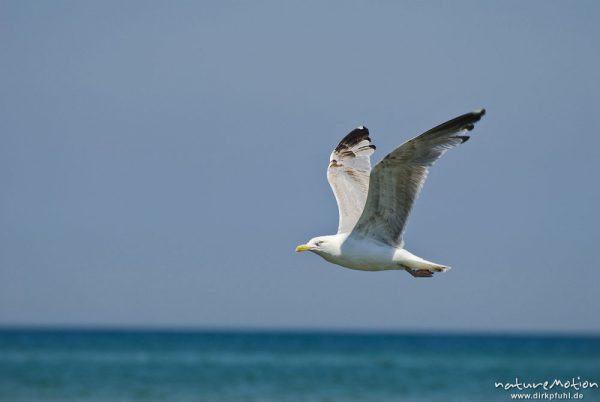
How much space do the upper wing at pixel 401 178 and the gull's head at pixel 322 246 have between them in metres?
0.31

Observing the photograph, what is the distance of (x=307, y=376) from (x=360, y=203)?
28.3 meters

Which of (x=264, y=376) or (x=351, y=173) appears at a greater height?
(x=351, y=173)

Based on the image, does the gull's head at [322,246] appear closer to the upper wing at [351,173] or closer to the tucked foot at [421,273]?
the upper wing at [351,173]

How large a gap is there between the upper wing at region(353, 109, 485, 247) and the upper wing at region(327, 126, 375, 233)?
90 cm

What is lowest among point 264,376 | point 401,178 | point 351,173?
point 264,376

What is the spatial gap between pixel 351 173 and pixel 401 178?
2.58m

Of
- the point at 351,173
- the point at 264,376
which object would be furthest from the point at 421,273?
the point at 264,376

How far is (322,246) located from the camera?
40.8 ft

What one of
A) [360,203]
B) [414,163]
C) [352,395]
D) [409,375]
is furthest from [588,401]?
[414,163]

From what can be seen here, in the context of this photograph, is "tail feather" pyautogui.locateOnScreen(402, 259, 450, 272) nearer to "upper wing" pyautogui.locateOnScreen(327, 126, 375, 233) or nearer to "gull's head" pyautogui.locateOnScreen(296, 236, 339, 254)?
"gull's head" pyautogui.locateOnScreen(296, 236, 339, 254)

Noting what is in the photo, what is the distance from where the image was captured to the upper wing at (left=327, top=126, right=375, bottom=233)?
1355 centimetres

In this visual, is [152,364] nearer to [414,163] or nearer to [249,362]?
[249,362]

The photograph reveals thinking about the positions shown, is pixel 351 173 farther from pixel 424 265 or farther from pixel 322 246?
pixel 424 265

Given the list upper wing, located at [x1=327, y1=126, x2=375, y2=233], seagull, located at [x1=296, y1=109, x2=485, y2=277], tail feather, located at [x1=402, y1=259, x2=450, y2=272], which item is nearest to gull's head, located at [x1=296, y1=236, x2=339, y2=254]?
seagull, located at [x1=296, y1=109, x2=485, y2=277]
